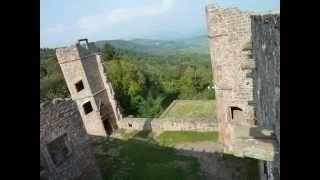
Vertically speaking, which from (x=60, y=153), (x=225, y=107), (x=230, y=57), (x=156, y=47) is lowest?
(x=156, y=47)

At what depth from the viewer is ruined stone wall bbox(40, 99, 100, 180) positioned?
1052 cm

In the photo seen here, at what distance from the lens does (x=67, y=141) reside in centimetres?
1124

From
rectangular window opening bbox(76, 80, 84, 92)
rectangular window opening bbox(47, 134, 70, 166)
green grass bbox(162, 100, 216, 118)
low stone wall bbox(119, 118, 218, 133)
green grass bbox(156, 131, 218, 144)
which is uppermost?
rectangular window opening bbox(47, 134, 70, 166)

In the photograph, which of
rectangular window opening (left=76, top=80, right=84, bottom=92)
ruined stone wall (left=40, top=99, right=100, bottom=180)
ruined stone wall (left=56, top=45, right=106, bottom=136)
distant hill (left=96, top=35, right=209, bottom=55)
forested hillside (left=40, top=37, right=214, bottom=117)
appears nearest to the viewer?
ruined stone wall (left=40, top=99, right=100, bottom=180)

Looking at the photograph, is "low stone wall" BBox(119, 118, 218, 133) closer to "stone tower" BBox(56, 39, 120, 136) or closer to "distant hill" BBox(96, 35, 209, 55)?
"stone tower" BBox(56, 39, 120, 136)

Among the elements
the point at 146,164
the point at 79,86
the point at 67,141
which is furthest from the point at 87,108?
the point at 67,141

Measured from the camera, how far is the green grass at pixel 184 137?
64.4 feet

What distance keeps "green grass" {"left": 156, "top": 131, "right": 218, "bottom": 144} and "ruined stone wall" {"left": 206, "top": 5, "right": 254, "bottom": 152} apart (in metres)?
5.95

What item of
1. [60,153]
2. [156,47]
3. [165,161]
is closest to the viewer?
[60,153]

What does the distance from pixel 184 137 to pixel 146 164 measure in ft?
13.9

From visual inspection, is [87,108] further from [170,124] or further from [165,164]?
[165,164]

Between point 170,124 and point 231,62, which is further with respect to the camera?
point 170,124

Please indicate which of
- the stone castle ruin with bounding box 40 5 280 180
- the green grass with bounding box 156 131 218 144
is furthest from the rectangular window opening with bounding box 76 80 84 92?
the stone castle ruin with bounding box 40 5 280 180
